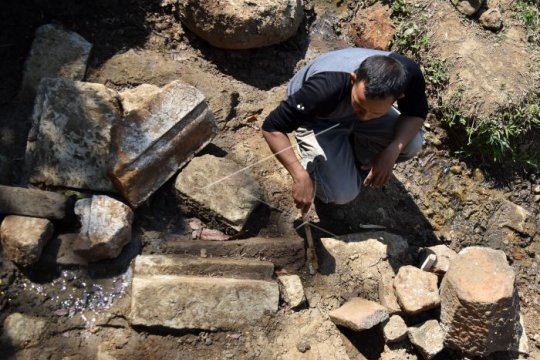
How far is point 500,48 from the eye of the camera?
4445 mm

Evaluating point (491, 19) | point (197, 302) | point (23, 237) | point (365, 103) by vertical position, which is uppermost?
point (365, 103)

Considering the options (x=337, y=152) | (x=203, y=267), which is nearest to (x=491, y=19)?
(x=337, y=152)

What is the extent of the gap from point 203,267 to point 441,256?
1.54 metres

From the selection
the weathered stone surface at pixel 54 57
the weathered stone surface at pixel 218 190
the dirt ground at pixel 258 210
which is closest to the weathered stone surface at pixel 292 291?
the dirt ground at pixel 258 210

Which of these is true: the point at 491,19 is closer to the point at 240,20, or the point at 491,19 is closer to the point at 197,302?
the point at 240,20

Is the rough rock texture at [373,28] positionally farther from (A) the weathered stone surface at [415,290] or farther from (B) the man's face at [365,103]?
(A) the weathered stone surface at [415,290]

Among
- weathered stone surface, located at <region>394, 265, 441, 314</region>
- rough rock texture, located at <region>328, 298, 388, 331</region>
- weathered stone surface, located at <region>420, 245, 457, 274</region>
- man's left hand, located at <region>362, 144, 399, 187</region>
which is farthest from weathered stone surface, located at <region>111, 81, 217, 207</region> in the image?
weathered stone surface, located at <region>420, 245, 457, 274</region>

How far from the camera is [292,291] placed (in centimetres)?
329

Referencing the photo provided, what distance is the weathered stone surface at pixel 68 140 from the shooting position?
10.7 feet

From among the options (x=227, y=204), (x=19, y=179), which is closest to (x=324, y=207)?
(x=227, y=204)

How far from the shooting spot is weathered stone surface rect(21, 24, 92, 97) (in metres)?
3.72

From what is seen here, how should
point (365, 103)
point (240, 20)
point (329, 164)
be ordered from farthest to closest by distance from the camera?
1. point (240, 20)
2. point (329, 164)
3. point (365, 103)

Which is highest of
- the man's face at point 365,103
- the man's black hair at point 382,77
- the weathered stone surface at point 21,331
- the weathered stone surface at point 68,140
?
the man's black hair at point 382,77

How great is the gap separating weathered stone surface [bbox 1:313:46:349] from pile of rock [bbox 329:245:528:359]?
1.64m
